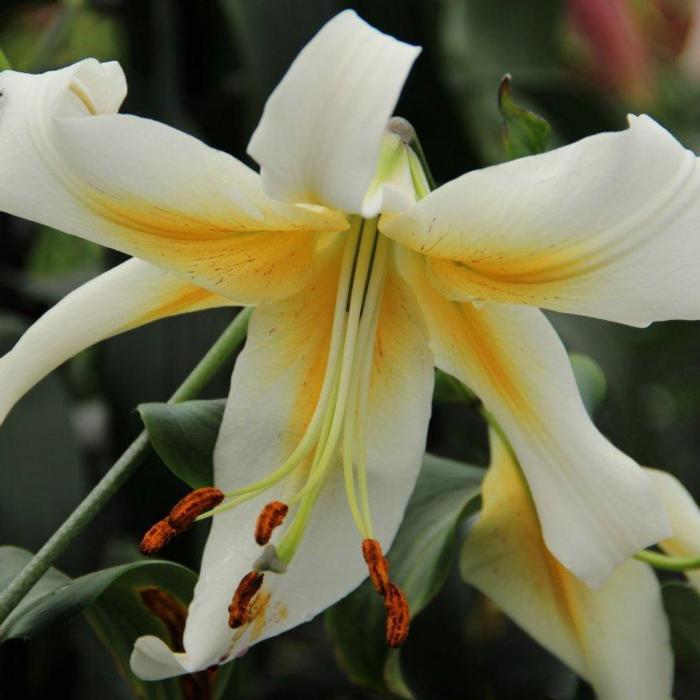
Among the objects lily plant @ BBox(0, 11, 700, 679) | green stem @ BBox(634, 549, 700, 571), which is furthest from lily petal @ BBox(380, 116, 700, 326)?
green stem @ BBox(634, 549, 700, 571)

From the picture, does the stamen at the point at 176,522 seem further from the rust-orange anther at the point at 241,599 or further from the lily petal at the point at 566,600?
the lily petal at the point at 566,600

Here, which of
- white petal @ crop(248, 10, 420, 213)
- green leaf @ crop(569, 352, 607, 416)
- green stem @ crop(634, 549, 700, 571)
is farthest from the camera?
green leaf @ crop(569, 352, 607, 416)

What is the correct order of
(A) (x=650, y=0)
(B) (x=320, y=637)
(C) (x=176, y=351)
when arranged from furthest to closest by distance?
(A) (x=650, y=0) < (B) (x=320, y=637) < (C) (x=176, y=351)

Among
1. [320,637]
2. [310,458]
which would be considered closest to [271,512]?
[310,458]

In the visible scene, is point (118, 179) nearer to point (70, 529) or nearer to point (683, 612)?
point (70, 529)

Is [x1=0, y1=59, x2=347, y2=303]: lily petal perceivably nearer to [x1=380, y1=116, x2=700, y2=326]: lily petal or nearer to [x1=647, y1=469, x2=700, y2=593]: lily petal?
[x1=380, y1=116, x2=700, y2=326]: lily petal

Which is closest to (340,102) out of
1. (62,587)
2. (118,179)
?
(118,179)

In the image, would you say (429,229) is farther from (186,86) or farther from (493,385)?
(186,86)
